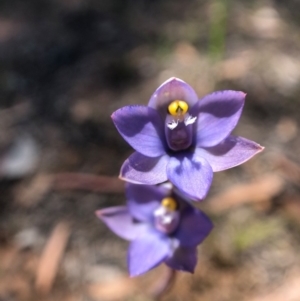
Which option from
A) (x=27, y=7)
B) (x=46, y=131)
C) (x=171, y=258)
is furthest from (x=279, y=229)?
(x=27, y=7)

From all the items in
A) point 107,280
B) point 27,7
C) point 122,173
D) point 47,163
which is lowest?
point 107,280

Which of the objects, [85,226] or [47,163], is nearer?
[85,226]

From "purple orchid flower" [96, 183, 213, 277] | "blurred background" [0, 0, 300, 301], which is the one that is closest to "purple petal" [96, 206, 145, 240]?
"purple orchid flower" [96, 183, 213, 277]

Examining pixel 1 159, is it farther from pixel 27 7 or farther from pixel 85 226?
pixel 27 7

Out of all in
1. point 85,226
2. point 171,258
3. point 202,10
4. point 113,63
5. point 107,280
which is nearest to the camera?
point 171,258

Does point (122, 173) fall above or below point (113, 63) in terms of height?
above

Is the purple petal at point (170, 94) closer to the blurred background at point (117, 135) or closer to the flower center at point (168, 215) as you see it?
the flower center at point (168, 215)
